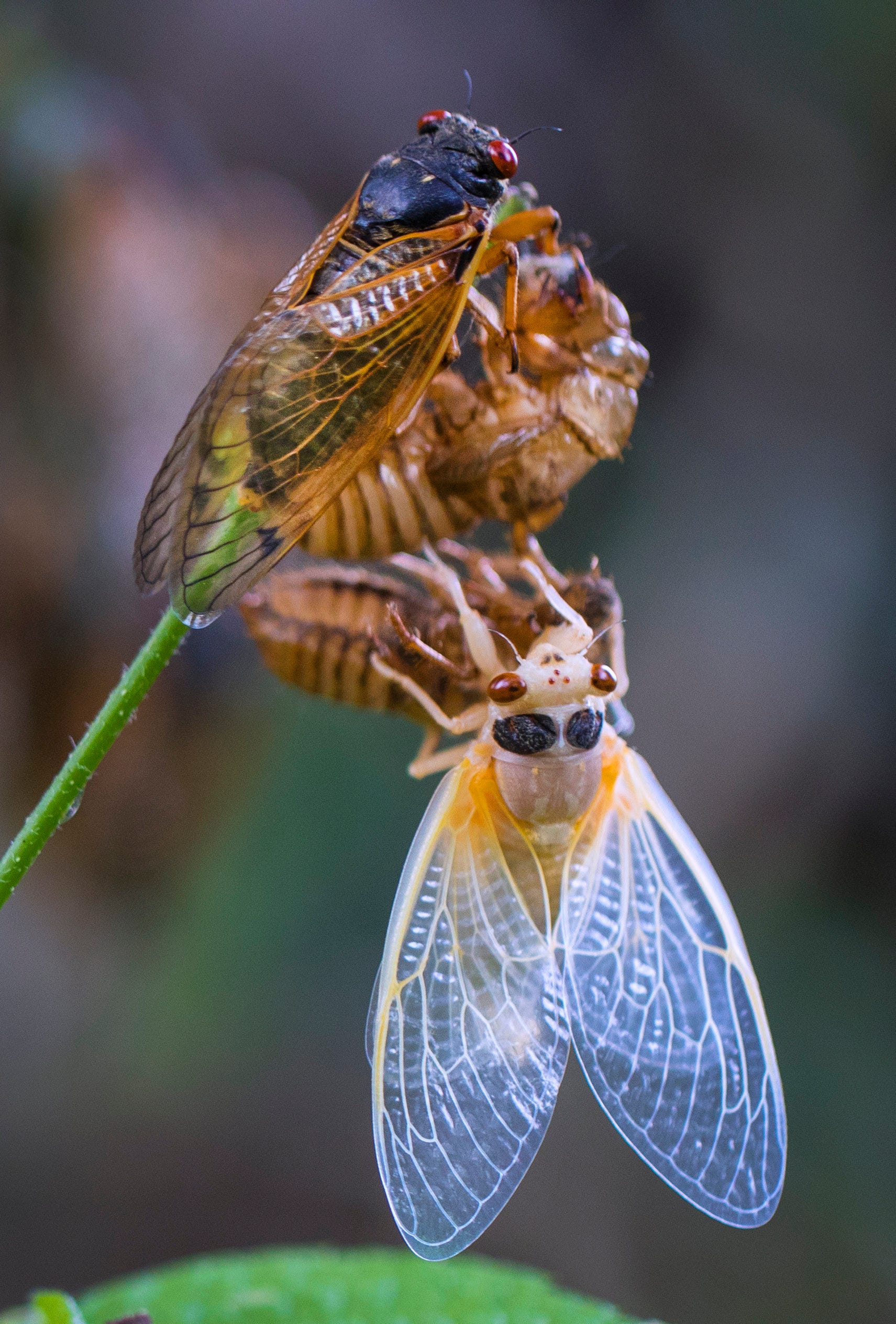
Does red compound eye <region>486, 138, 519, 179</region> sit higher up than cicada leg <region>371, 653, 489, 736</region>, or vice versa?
red compound eye <region>486, 138, 519, 179</region>

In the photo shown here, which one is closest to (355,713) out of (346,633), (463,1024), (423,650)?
(346,633)

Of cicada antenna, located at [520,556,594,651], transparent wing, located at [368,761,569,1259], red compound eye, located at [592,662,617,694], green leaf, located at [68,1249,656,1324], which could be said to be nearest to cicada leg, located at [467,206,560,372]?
cicada antenna, located at [520,556,594,651]

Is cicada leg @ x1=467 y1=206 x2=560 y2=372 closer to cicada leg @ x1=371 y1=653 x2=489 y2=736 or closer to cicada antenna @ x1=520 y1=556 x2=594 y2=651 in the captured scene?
cicada antenna @ x1=520 y1=556 x2=594 y2=651

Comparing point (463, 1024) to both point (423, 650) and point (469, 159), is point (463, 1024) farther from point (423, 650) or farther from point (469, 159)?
point (469, 159)

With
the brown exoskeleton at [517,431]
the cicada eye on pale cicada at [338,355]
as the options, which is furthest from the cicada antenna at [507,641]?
the cicada eye on pale cicada at [338,355]

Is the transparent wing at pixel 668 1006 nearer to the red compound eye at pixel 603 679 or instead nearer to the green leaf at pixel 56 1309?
the red compound eye at pixel 603 679

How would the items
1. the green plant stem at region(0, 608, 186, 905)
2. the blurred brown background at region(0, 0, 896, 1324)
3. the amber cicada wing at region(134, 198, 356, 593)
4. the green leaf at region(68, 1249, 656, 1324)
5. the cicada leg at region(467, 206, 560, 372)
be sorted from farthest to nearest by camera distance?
the blurred brown background at region(0, 0, 896, 1324) → the green leaf at region(68, 1249, 656, 1324) → the cicada leg at region(467, 206, 560, 372) → the amber cicada wing at region(134, 198, 356, 593) → the green plant stem at region(0, 608, 186, 905)

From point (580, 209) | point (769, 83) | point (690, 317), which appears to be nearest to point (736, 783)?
point (690, 317)

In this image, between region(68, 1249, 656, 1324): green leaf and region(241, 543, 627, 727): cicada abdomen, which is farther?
region(241, 543, 627, 727): cicada abdomen
